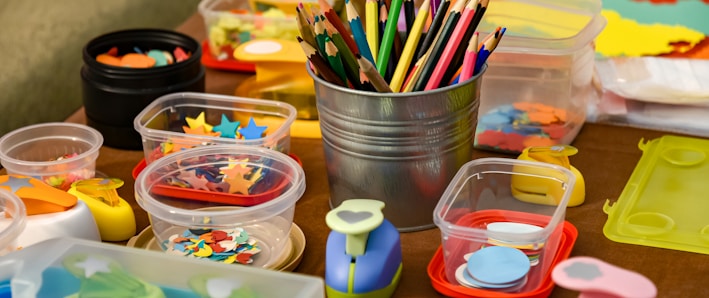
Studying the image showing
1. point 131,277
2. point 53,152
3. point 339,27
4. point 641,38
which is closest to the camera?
point 131,277

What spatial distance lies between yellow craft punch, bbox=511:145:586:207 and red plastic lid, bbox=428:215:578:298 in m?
0.04

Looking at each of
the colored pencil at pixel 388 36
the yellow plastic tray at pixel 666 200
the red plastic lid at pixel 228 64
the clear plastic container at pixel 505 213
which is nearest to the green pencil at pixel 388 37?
the colored pencil at pixel 388 36

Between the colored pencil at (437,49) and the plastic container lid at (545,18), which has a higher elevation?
the colored pencil at (437,49)

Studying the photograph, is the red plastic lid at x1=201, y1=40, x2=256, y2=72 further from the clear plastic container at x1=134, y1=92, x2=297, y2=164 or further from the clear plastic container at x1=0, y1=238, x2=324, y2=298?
the clear plastic container at x1=0, y1=238, x2=324, y2=298

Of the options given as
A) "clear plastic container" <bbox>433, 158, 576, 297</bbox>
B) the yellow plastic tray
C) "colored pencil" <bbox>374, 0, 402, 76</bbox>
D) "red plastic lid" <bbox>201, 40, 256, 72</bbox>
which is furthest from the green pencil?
"red plastic lid" <bbox>201, 40, 256, 72</bbox>

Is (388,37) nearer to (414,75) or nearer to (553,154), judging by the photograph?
(414,75)

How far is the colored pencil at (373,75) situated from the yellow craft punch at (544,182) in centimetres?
14

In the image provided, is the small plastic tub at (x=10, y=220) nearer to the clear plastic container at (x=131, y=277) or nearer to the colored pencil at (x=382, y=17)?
the clear plastic container at (x=131, y=277)

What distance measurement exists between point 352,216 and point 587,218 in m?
0.22

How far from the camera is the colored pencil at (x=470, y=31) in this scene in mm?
700

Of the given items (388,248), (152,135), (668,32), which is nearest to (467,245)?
(388,248)

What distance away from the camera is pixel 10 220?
0.68 meters

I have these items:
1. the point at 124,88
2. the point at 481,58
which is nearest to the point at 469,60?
the point at 481,58

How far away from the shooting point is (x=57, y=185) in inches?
30.6
